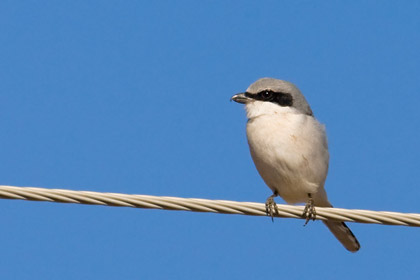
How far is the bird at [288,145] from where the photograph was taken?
20.7 feet

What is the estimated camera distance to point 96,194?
4055 mm

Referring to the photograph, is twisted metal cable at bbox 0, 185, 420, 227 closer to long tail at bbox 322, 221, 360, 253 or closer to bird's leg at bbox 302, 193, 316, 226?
bird's leg at bbox 302, 193, 316, 226

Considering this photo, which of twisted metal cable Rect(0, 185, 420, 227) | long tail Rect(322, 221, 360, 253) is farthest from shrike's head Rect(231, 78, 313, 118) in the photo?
twisted metal cable Rect(0, 185, 420, 227)

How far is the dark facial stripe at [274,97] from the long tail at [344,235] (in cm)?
119

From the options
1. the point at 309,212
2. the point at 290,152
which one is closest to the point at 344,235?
the point at 290,152

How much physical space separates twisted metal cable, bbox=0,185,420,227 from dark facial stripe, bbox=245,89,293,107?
95.7 inches

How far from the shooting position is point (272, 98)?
22.5 ft

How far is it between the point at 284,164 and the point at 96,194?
2591 mm

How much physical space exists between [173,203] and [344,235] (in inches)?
115

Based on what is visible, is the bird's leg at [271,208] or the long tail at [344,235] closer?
the bird's leg at [271,208]

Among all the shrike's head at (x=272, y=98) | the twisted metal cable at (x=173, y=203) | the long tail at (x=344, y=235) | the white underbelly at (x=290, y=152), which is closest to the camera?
the twisted metal cable at (x=173, y=203)

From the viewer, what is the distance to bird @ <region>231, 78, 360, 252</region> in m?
6.30

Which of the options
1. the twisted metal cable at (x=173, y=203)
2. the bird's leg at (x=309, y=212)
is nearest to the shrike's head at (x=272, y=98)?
the bird's leg at (x=309, y=212)

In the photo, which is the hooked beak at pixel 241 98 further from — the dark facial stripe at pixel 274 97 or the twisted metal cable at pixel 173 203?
the twisted metal cable at pixel 173 203
